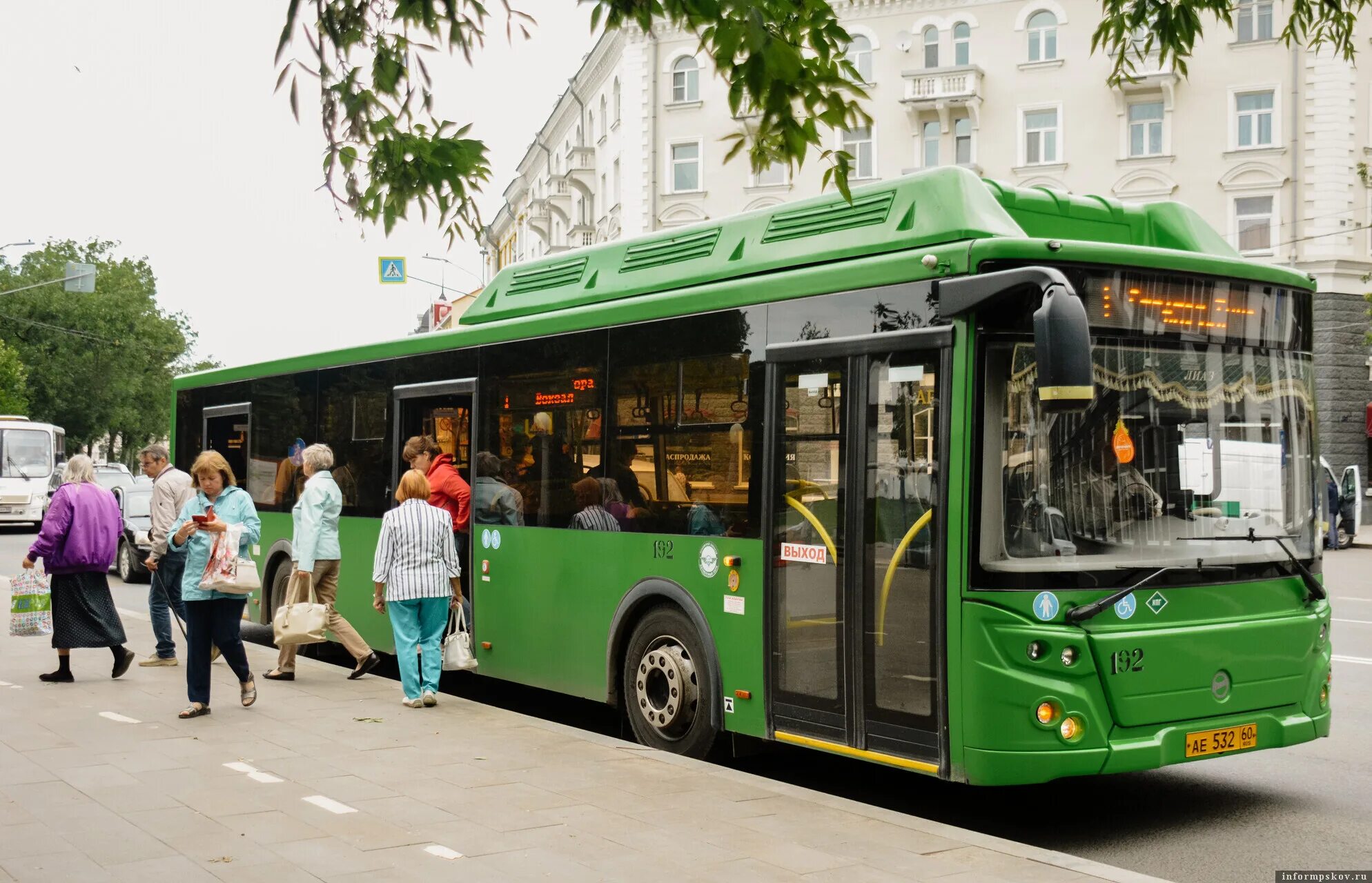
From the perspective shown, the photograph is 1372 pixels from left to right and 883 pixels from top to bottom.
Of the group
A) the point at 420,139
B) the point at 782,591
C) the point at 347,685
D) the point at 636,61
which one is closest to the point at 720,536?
the point at 782,591

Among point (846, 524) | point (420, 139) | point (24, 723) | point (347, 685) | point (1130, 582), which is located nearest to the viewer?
point (420, 139)

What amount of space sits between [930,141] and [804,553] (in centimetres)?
3644

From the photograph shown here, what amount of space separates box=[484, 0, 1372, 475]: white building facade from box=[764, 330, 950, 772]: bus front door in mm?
27688

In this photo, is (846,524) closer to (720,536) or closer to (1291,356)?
(720,536)

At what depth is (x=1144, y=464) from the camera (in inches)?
273

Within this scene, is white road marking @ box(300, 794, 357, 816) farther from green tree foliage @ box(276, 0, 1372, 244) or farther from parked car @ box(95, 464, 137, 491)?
parked car @ box(95, 464, 137, 491)

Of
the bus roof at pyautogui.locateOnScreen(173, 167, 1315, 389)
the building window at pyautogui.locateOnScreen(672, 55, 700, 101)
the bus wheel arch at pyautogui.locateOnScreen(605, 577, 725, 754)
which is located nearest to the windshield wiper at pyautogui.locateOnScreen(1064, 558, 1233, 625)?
the bus roof at pyautogui.locateOnScreen(173, 167, 1315, 389)

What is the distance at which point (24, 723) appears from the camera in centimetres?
919

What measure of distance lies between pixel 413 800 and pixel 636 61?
136 feet

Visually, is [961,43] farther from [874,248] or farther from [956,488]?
[956,488]

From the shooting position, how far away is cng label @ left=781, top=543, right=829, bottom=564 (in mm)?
7605

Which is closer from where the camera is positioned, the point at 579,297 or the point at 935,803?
the point at 935,803

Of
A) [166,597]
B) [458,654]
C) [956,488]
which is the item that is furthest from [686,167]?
[956,488]

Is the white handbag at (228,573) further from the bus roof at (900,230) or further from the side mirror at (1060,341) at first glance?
the side mirror at (1060,341)
